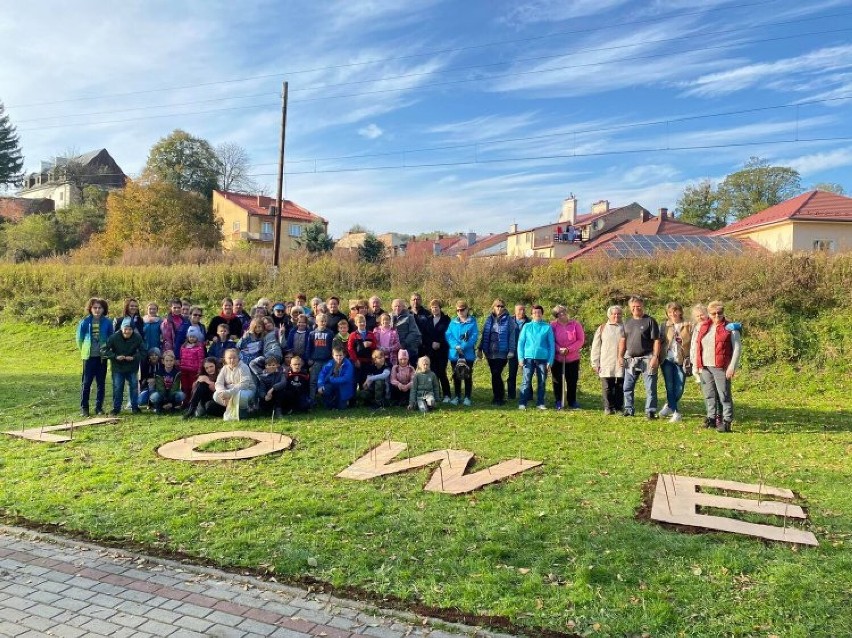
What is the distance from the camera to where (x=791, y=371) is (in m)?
13.1

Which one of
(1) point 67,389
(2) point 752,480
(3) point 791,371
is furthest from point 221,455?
(3) point 791,371

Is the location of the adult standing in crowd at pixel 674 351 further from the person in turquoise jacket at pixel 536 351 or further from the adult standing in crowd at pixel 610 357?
the person in turquoise jacket at pixel 536 351

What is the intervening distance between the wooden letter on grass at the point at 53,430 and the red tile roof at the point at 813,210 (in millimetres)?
31560

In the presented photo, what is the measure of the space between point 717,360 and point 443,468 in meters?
4.71

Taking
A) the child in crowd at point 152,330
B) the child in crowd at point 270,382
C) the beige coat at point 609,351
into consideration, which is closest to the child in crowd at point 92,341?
the child in crowd at point 152,330

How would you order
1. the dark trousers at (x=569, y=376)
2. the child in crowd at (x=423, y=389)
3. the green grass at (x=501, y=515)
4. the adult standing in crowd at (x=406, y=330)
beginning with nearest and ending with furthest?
the green grass at (x=501, y=515)
the child in crowd at (x=423, y=389)
the dark trousers at (x=569, y=376)
the adult standing in crowd at (x=406, y=330)

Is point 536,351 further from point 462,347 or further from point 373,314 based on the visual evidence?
point 373,314

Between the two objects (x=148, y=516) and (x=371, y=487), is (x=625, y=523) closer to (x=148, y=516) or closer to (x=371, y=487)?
(x=371, y=487)

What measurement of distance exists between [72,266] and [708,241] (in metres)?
26.4

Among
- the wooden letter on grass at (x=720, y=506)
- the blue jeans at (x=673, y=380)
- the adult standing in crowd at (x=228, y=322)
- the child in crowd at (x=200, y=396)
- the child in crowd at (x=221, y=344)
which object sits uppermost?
the adult standing in crowd at (x=228, y=322)

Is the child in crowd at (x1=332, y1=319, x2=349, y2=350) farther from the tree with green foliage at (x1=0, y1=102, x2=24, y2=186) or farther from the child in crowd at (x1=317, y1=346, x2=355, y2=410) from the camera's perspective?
the tree with green foliage at (x1=0, y1=102, x2=24, y2=186)

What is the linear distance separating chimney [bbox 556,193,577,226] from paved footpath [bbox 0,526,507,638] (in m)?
50.3

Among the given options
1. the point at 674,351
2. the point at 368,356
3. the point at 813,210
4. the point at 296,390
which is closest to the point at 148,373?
the point at 296,390

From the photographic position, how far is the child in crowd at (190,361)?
9.57m
